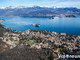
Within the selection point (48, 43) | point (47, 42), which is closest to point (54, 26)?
point (47, 42)

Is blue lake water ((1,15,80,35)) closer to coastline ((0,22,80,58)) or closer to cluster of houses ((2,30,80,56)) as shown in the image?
cluster of houses ((2,30,80,56))

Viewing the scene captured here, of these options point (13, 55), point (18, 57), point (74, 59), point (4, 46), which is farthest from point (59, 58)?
point (4, 46)

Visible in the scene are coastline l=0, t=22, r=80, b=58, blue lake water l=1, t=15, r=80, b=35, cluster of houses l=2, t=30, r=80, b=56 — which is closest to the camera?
coastline l=0, t=22, r=80, b=58

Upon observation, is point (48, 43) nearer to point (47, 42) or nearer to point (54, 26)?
point (47, 42)

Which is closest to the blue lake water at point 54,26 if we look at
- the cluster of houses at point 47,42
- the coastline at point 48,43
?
the cluster of houses at point 47,42

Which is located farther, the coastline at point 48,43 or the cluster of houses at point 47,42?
the cluster of houses at point 47,42

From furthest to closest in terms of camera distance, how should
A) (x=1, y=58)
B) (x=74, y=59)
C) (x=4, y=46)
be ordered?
(x=4, y=46)
(x=1, y=58)
(x=74, y=59)

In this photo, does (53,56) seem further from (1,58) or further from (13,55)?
(1,58)

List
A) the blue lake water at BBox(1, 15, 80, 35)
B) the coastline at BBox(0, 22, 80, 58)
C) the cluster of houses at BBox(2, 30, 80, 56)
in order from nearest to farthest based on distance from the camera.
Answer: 1. the coastline at BBox(0, 22, 80, 58)
2. the cluster of houses at BBox(2, 30, 80, 56)
3. the blue lake water at BBox(1, 15, 80, 35)

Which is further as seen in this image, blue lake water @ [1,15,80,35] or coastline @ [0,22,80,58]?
blue lake water @ [1,15,80,35]

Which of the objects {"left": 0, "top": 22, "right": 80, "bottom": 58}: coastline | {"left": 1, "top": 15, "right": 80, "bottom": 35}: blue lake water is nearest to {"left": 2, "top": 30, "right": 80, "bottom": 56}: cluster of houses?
{"left": 0, "top": 22, "right": 80, "bottom": 58}: coastline

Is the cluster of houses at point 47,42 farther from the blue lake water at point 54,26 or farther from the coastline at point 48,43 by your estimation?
the blue lake water at point 54,26
